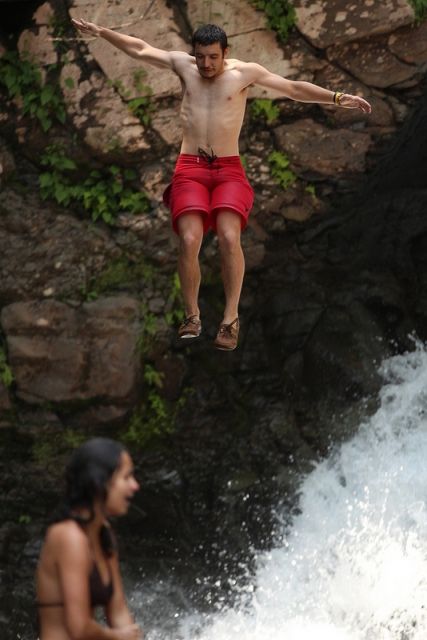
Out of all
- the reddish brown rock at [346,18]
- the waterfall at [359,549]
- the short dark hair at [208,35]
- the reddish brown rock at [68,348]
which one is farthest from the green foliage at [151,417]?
the short dark hair at [208,35]

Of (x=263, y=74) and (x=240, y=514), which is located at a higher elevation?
(x=263, y=74)

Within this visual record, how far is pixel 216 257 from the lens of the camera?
8828 mm

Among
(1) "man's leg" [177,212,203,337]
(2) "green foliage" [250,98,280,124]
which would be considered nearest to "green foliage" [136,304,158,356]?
(2) "green foliage" [250,98,280,124]

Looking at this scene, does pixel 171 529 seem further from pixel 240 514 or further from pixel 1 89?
pixel 1 89

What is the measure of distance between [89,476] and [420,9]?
6036 mm

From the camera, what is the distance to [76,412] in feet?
28.6

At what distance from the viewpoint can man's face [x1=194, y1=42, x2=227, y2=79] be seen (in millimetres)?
5977

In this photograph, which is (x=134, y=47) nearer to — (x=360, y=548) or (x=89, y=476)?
(x=89, y=476)

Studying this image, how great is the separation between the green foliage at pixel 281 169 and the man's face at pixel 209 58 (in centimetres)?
261

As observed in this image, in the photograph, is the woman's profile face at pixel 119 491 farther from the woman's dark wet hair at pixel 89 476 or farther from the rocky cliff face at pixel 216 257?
the rocky cliff face at pixel 216 257

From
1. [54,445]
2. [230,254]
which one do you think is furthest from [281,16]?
[54,445]

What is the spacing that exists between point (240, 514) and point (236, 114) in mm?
3692

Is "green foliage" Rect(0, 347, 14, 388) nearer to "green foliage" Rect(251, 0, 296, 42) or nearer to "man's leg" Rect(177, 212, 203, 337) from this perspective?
"man's leg" Rect(177, 212, 203, 337)

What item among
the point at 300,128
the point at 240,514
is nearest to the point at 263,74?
the point at 300,128
